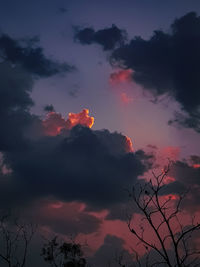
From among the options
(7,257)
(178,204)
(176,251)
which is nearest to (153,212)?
(178,204)

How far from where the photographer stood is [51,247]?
129 ft

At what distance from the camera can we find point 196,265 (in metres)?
13.4

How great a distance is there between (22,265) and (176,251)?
2140 centimetres

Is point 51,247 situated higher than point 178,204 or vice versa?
point 51,247

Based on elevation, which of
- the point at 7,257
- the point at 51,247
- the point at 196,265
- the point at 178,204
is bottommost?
the point at 196,265

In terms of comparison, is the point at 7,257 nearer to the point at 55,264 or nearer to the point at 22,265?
the point at 22,265

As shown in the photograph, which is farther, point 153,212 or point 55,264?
point 55,264

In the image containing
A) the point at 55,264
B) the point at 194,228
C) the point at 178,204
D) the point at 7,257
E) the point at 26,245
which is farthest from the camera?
the point at 55,264

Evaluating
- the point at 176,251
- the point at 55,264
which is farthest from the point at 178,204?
the point at 55,264

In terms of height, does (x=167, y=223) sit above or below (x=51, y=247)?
below

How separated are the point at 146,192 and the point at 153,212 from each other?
1.13m

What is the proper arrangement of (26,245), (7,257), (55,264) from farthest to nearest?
(55,264)
(26,245)
(7,257)

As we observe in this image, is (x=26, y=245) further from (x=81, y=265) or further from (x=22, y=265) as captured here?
(x=81, y=265)

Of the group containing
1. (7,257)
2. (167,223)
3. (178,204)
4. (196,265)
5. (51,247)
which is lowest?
(196,265)
